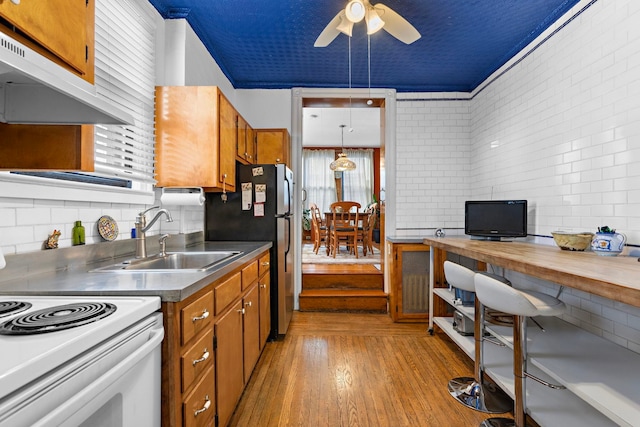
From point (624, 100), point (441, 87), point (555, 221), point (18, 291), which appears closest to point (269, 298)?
point (18, 291)

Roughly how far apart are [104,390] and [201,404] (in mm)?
655

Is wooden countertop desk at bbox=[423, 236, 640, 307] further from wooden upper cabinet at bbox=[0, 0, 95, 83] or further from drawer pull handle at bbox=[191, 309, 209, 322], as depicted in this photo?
wooden upper cabinet at bbox=[0, 0, 95, 83]

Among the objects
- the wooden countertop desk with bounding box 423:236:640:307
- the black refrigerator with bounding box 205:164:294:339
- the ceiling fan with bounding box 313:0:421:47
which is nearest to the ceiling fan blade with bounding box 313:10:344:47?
the ceiling fan with bounding box 313:0:421:47

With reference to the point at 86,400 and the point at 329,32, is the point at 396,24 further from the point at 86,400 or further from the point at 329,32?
the point at 86,400

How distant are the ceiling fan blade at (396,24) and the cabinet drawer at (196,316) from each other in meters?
1.98

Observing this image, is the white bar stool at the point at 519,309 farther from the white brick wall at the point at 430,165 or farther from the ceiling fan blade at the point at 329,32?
the white brick wall at the point at 430,165

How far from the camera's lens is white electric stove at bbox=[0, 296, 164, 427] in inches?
24.6

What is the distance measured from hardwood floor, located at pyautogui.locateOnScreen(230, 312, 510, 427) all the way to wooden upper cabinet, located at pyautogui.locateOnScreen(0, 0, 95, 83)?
1851 millimetres

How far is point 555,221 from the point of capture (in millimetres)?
2527

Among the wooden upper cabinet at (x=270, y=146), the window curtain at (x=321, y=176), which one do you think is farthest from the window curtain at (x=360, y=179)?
the wooden upper cabinet at (x=270, y=146)

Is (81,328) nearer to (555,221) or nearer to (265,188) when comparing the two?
(265,188)

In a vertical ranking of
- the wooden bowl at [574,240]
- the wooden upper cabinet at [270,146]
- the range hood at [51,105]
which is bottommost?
the wooden bowl at [574,240]

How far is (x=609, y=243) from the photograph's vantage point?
184 cm

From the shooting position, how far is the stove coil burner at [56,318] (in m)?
0.78
